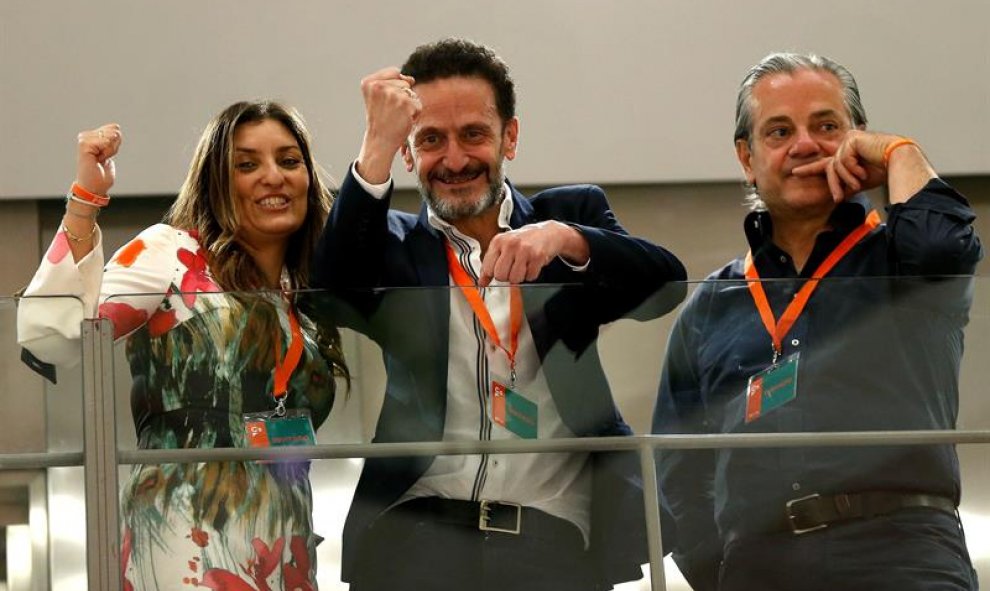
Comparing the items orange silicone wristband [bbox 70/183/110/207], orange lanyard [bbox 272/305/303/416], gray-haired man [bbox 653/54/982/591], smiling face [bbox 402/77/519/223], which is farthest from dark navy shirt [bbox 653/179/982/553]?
orange silicone wristband [bbox 70/183/110/207]

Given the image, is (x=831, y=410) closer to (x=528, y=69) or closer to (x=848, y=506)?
(x=848, y=506)

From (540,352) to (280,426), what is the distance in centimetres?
47

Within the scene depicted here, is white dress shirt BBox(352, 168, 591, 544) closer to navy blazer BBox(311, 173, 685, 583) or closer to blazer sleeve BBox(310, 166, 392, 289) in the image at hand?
navy blazer BBox(311, 173, 685, 583)

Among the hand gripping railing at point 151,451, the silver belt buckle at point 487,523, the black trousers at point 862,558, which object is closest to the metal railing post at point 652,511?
the hand gripping railing at point 151,451

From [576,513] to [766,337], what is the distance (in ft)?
1.50

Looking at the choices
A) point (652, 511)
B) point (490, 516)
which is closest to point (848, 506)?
point (652, 511)

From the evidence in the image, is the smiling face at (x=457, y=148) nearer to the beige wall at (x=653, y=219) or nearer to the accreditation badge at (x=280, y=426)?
the accreditation badge at (x=280, y=426)

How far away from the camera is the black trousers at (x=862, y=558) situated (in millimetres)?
2463

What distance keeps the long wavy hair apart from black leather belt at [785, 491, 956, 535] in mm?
1046

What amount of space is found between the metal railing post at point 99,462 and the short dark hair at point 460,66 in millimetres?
877

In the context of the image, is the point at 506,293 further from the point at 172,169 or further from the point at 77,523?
the point at 172,169

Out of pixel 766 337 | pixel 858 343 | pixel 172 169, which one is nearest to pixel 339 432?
pixel 766 337

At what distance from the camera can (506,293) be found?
2.53 metres

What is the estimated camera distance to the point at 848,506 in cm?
250
